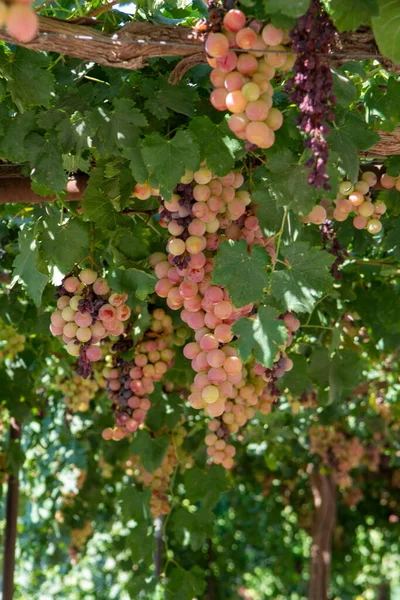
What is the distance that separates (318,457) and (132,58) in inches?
217

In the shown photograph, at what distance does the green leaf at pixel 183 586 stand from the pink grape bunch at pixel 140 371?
0.66 m

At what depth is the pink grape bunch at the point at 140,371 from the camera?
2221mm

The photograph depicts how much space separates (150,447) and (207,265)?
1213mm

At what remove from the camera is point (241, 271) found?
1395mm

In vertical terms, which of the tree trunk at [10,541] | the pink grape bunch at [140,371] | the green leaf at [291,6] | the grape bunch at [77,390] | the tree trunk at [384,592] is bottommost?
the tree trunk at [384,592]

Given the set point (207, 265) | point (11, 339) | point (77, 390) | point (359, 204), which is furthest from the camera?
point (77, 390)

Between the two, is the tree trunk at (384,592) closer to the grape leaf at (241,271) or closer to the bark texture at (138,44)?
the grape leaf at (241,271)

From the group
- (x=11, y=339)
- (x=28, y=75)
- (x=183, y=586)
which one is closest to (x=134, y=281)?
(x=28, y=75)

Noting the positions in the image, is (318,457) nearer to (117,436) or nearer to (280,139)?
(117,436)

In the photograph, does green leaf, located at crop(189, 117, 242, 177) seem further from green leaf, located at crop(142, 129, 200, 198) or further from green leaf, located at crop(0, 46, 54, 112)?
green leaf, located at crop(0, 46, 54, 112)

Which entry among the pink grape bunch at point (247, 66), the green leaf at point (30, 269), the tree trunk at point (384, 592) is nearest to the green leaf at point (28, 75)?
the green leaf at point (30, 269)

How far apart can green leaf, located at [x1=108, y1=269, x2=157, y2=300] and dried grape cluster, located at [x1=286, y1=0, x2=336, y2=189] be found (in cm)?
62

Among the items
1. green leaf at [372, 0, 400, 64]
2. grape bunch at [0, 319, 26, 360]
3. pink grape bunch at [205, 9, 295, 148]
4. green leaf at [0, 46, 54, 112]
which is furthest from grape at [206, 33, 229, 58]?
grape bunch at [0, 319, 26, 360]

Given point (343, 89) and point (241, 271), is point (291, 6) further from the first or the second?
point (241, 271)
